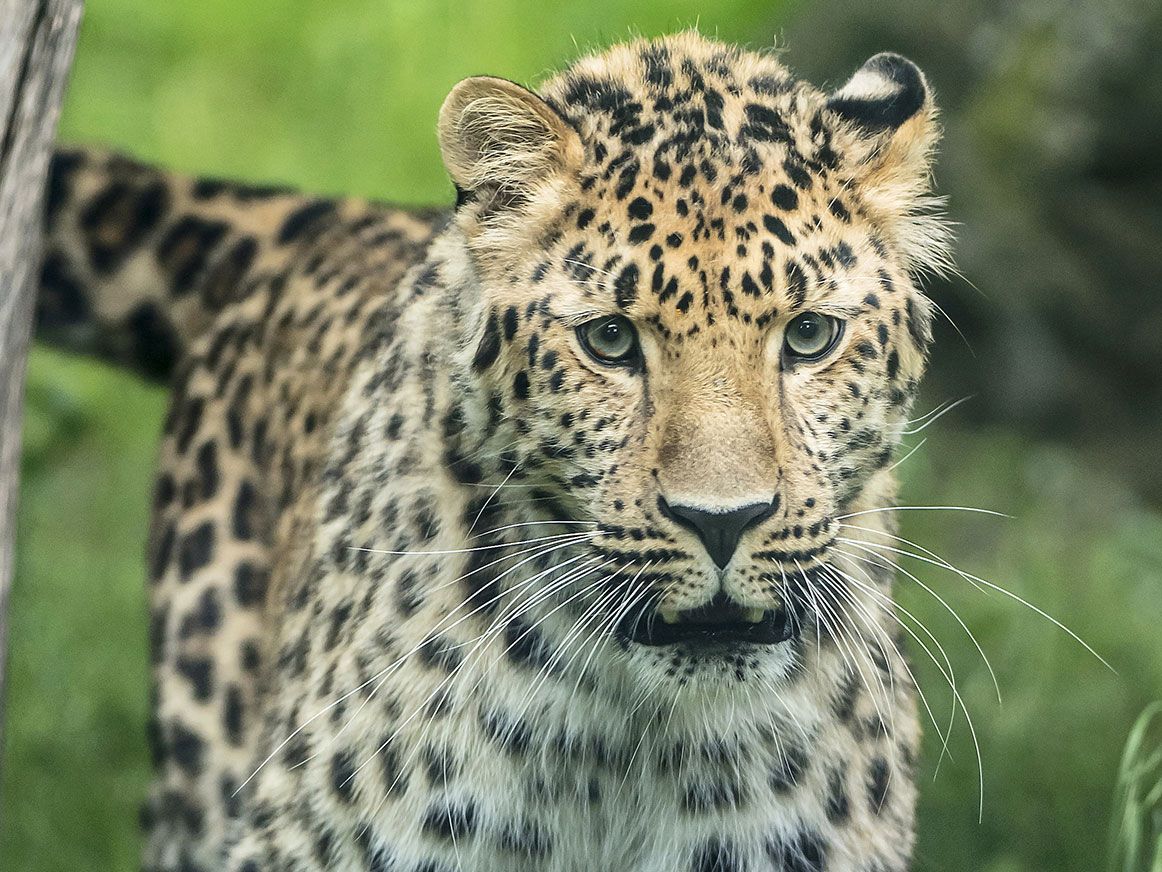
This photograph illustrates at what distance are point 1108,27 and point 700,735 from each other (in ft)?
21.4

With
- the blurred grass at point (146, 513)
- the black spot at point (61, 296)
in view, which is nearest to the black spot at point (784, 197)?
the blurred grass at point (146, 513)

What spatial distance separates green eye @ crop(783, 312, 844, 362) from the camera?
4.29 meters

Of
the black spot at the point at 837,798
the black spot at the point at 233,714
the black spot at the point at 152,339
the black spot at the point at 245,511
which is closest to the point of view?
the black spot at the point at 837,798

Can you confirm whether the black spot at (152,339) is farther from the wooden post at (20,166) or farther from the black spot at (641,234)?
the black spot at (641,234)

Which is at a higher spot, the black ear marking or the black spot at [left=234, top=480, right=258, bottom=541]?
the black ear marking

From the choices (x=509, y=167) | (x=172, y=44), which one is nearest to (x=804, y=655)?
(x=509, y=167)

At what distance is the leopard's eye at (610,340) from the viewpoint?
14.0 ft

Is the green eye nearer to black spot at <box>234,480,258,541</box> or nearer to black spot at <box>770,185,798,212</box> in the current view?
black spot at <box>770,185,798,212</box>

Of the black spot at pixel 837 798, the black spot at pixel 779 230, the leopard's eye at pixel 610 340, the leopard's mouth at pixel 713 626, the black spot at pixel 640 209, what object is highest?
the black spot at pixel 779 230

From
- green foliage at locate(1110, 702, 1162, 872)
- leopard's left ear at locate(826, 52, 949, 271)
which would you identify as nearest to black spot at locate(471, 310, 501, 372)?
leopard's left ear at locate(826, 52, 949, 271)

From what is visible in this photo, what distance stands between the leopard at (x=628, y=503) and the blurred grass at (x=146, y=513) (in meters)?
1.16

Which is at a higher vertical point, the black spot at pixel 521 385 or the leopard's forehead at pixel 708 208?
the leopard's forehead at pixel 708 208

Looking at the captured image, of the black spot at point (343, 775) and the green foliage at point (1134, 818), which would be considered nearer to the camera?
the black spot at point (343, 775)

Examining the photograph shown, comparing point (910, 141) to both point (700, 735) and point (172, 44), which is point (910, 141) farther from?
point (172, 44)
